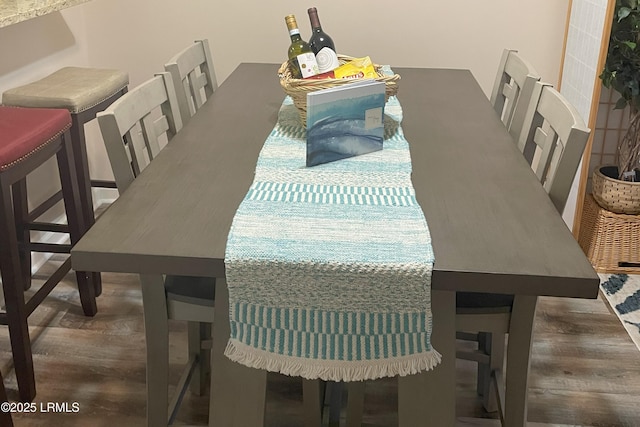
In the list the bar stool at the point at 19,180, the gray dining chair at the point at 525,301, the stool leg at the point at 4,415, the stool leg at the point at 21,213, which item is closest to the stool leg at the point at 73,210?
the bar stool at the point at 19,180

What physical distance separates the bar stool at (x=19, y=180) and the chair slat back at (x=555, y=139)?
142cm

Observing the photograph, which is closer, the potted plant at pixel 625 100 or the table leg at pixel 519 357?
the table leg at pixel 519 357

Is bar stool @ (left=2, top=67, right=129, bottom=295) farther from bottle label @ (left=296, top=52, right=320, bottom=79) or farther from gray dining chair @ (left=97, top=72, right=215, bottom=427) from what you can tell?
bottle label @ (left=296, top=52, right=320, bottom=79)

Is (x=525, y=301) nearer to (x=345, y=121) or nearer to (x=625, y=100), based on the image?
(x=345, y=121)

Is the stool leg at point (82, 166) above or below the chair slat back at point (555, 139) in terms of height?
below

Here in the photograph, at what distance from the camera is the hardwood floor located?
2123mm

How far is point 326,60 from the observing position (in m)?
1.91

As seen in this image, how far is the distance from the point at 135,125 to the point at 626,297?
2.09 m

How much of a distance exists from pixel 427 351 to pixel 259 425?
1.39ft

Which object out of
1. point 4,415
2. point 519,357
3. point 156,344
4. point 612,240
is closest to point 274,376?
point 156,344

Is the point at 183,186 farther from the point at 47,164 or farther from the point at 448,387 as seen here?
the point at 47,164

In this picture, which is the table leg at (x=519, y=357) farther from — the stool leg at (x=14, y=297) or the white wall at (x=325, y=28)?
the white wall at (x=325, y=28)

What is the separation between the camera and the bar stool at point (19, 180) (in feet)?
6.40

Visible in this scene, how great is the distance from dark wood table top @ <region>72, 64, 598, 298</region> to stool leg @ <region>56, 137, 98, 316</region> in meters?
0.54
